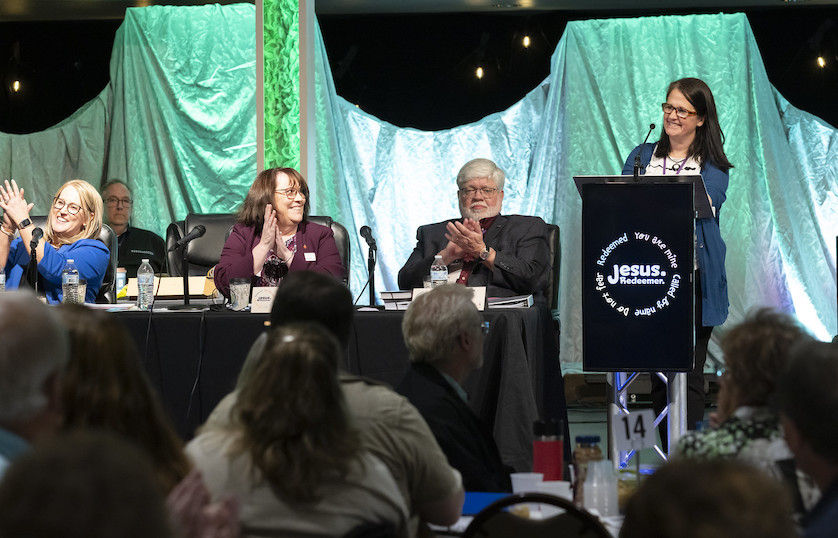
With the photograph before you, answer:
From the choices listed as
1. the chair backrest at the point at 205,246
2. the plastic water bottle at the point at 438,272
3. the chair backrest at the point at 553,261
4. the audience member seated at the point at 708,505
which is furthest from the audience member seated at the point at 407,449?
the chair backrest at the point at 205,246

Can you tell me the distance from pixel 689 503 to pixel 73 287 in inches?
138

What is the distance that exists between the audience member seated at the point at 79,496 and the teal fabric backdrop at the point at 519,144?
5.13 metres

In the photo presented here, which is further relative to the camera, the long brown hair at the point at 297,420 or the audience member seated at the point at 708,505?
the long brown hair at the point at 297,420

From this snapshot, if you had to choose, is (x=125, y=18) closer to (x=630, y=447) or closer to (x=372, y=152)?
(x=372, y=152)

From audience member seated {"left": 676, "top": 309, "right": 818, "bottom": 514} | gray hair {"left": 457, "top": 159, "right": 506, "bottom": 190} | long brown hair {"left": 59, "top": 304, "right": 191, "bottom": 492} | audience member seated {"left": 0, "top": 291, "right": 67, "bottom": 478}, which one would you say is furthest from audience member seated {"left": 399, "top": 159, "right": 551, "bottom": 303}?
audience member seated {"left": 0, "top": 291, "right": 67, "bottom": 478}

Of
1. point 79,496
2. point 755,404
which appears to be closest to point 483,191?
point 755,404

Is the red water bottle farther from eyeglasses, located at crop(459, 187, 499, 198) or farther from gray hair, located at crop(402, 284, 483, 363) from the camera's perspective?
eyeglasses, located at crop(459, 187, 499, 198)

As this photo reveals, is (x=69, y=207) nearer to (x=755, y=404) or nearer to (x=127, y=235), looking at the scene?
(x=127, y=235)

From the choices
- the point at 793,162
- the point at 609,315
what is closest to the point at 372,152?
the point at 793,162

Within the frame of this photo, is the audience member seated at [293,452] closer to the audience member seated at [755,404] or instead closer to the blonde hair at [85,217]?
the audience member seated at [755,404]

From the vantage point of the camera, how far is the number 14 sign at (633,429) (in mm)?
2129

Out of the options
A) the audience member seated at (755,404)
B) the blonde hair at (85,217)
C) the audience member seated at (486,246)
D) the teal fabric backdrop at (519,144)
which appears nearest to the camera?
the audience member seated at (755,404)

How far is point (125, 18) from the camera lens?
6.39 metres

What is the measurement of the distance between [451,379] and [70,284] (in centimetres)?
205
